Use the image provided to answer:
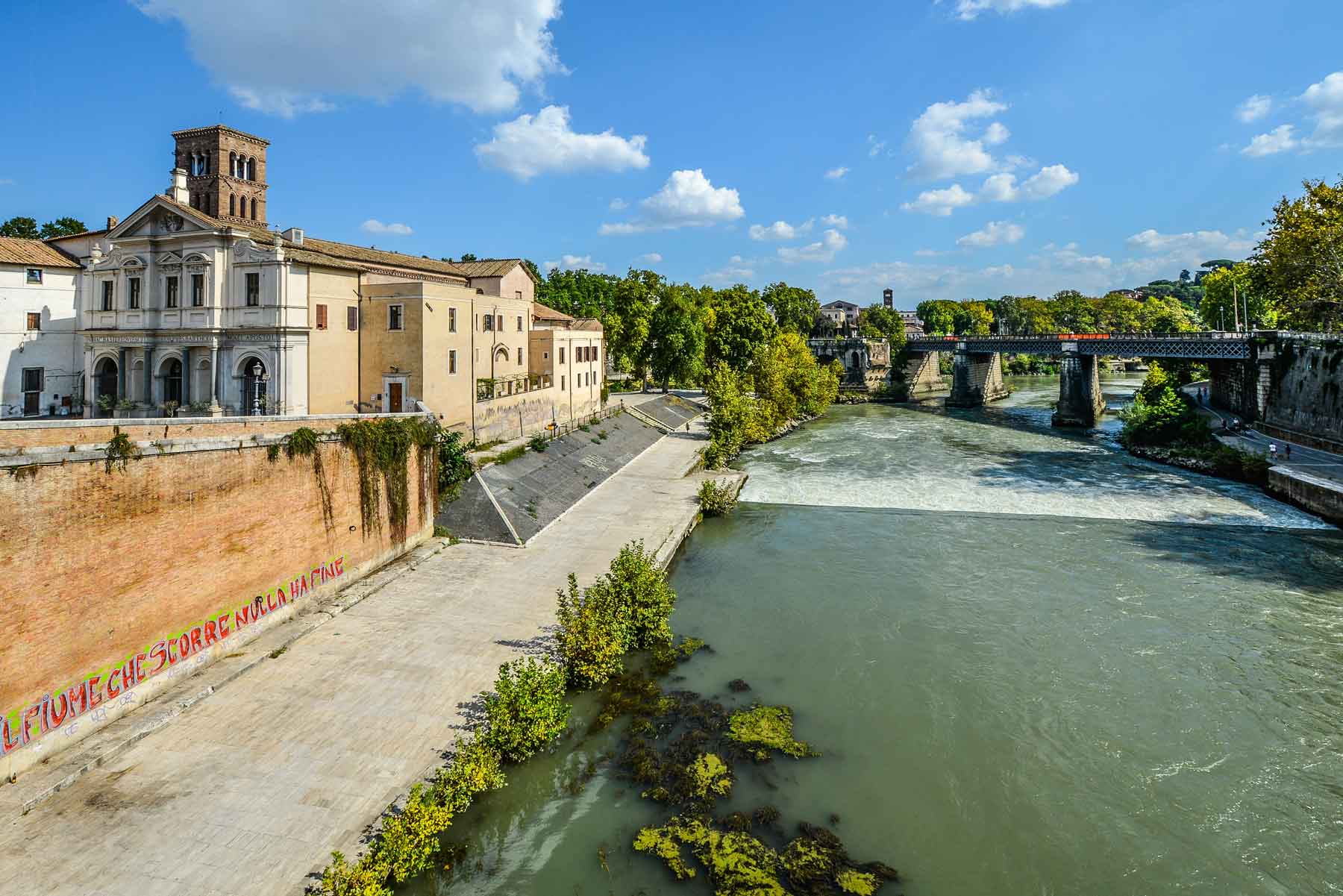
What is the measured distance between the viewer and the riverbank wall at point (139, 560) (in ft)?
37.7

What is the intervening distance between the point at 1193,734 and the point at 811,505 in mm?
19887

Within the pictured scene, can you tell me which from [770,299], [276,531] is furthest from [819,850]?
[770,299]

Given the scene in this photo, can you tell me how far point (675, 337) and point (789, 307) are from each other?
1737 inches

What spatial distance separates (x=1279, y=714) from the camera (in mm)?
15102

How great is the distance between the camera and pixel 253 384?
28578 millimetres

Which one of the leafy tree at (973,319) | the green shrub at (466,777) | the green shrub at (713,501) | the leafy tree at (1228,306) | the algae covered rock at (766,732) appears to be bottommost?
the algae covered rock at (766,732)

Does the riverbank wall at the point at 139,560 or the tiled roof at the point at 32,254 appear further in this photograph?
the tiled roof at the point at 32,254

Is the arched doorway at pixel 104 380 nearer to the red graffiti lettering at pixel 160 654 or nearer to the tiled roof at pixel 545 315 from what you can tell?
the red graffiti lettering at pixel 160 654

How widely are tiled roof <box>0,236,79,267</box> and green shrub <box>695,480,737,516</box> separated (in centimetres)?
2987

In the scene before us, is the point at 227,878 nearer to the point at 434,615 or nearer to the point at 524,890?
the point at 524,890

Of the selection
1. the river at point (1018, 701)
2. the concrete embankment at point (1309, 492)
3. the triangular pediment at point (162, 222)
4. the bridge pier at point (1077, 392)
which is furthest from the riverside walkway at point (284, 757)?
the bridge pier at point (1077, 392)

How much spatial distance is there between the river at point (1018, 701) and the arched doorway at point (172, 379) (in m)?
22.4

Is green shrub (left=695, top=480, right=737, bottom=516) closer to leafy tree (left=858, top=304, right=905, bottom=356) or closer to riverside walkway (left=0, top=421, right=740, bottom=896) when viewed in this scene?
riverside walkway (left=0, top=421, right=740, bottom=896)

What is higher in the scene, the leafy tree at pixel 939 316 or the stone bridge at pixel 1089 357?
the leafy tree at pixel 939 316
